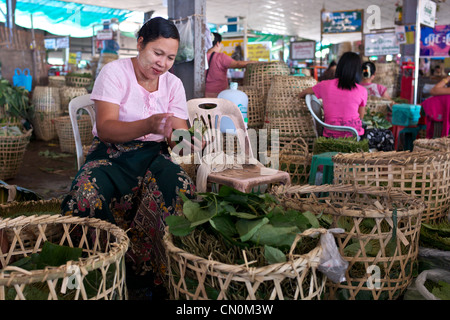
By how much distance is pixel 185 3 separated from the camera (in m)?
3.89

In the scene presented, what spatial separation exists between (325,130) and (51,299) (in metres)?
3.23

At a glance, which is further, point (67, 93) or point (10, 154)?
point (67, 93)

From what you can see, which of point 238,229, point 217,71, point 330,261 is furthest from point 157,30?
point 217,71

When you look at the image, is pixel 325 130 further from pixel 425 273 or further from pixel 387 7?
pixel 387 7

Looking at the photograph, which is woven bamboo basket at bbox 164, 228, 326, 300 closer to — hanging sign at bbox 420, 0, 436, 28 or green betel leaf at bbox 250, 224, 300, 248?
green betel leaf at bbox 250, 224, 300, 248

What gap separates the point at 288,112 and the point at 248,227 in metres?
2.73

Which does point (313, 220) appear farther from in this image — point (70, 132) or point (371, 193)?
point (70, 132)

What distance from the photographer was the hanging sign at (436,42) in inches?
271

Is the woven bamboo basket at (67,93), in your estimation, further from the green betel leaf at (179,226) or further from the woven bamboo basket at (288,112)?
the green betel leaf at (179,226)

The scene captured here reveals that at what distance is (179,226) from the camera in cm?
139

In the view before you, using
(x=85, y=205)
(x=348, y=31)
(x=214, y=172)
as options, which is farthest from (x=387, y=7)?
(x=85, y=205)

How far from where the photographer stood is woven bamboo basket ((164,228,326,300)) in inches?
44.1

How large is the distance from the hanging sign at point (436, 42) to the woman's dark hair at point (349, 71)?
3.83 m

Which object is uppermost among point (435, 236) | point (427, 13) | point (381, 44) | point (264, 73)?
point (427, 13)
